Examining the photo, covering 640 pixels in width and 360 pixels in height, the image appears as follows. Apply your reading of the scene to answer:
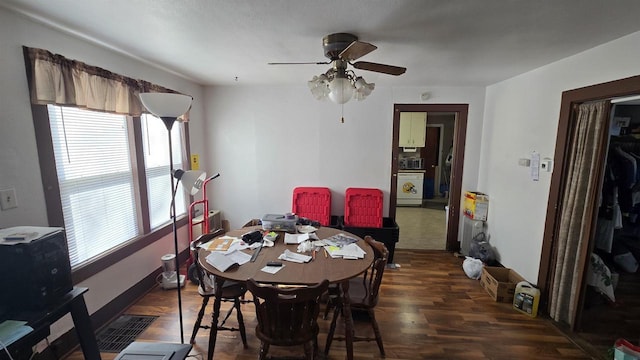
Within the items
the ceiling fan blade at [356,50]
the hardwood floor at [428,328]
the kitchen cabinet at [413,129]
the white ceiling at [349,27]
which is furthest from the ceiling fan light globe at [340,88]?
the kitchen cabinet at [413,129]

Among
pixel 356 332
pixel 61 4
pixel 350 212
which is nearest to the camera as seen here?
pixel 61 4

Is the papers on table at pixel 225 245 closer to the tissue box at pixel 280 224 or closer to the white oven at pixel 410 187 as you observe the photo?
the tissue box at pixel 280 224

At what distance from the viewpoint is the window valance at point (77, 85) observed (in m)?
1.69

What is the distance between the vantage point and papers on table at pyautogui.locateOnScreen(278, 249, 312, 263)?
195cm

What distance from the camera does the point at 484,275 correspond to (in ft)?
9.55

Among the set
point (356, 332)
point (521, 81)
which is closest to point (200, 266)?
point (356, 332)

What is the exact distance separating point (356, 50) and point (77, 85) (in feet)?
6.57

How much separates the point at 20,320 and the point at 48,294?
0.43 ft

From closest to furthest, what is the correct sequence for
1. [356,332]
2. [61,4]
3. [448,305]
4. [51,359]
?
[61,4]
[51,359]
[356,332]
[448,305]

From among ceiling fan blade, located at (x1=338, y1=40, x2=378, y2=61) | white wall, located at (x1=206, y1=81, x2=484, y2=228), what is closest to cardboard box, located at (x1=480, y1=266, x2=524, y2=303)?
white wall, located at (x1=206, y1=81, x2=484, y2=228)

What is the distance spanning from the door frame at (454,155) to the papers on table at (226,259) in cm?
241

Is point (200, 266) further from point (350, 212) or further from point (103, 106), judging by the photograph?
point (350, 212)

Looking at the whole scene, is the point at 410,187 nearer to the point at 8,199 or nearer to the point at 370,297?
the point at 370,297

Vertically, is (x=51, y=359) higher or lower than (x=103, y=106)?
lower
